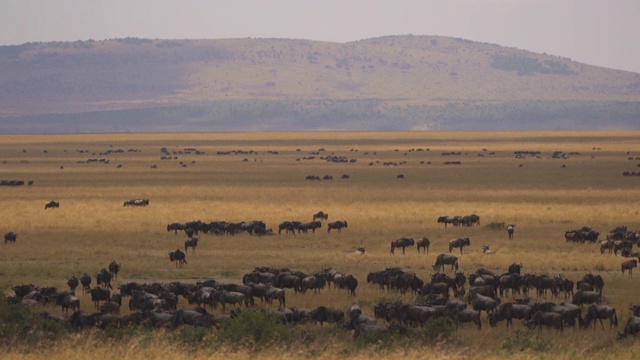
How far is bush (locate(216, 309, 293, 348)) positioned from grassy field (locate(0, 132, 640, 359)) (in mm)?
398

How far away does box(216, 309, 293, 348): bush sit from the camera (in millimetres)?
18312

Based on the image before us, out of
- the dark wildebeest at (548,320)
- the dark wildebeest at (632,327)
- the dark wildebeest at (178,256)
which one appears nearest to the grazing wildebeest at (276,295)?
the dark wildebeest at (548,320)

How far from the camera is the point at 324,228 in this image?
4053 cm

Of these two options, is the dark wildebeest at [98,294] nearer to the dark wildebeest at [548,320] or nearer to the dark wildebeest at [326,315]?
the dark wildebeest at [326,315]

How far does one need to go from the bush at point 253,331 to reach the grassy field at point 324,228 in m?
0.40

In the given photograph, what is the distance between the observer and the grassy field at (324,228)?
19.1m

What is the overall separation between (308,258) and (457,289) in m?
7.56

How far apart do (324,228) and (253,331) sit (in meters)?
22.0

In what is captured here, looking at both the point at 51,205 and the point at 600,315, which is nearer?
the point at 600,315

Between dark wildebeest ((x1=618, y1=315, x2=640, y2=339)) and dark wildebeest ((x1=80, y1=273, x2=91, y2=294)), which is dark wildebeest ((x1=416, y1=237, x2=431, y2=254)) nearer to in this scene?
dark wildebeest ((x1=80, y1=273, x2=91, y2=294))

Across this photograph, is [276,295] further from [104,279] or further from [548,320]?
[548,320]

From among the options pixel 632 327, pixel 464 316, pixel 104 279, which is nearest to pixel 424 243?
pixel 104 279

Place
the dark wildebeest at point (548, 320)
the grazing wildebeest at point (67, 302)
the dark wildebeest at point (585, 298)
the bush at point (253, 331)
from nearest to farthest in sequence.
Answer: the bush at point (253, 331) → the dark wildebeest at point (548, 320) → the grazing wildebeest at point (67, 302) → the dark wildebeest at point (585, 298)

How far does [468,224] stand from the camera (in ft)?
133
